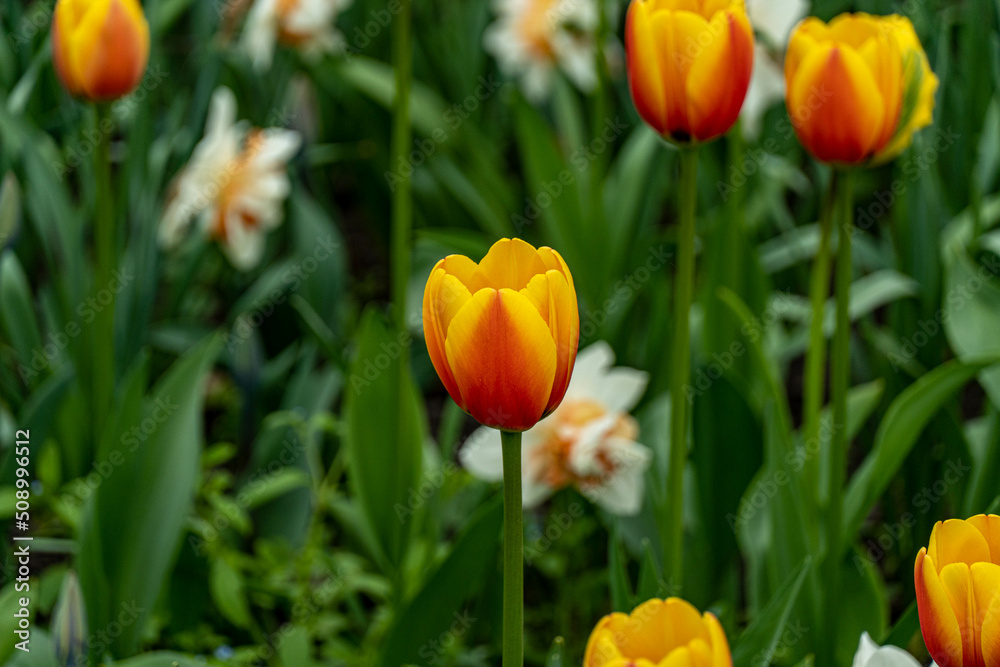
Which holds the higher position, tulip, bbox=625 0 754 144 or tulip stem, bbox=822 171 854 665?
tulip, bbox=625 0 754 144

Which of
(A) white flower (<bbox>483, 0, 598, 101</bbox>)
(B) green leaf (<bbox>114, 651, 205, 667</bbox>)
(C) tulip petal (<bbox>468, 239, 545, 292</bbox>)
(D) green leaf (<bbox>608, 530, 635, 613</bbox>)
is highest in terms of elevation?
(A) white flower (<bbox>483, 0, 598, 101</bbox>)

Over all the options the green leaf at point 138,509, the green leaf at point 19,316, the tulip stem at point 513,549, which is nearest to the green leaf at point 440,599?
the green leaf at point 138,509

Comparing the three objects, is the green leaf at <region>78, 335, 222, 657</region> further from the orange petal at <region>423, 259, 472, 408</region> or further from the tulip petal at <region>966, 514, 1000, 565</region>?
the tulip petal at <region>966, 514, 1000, 565</region>

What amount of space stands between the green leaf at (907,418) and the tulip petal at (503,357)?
64cm

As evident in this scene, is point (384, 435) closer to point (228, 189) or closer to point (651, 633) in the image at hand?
point (228, 189)

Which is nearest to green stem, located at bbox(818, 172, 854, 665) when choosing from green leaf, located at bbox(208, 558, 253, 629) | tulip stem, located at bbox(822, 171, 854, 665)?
tulip stem, located at bbox(822, 171, 854, 665)

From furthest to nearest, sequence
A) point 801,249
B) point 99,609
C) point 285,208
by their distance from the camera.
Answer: point 285,208, point 801,249, point 99,609

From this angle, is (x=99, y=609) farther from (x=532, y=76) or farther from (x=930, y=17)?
(x=532, y=76)

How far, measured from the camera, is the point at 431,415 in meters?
2.26

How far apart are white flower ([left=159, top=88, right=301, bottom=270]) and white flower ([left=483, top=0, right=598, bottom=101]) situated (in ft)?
2.69

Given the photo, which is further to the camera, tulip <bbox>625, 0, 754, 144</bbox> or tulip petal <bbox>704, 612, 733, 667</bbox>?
tulip <bbox>625, 0, 754, 144</bbox>

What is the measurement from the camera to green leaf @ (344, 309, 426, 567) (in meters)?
1.39

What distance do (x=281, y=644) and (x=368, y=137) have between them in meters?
1.81

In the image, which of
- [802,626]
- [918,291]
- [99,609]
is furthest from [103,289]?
[918,291]
